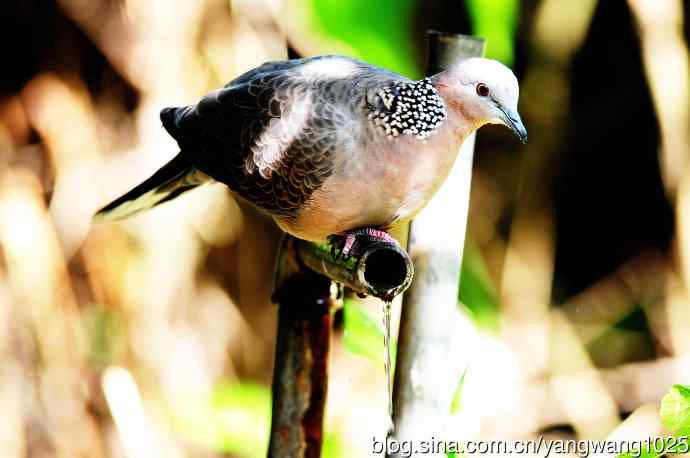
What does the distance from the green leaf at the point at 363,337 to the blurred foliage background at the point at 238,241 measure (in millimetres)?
881

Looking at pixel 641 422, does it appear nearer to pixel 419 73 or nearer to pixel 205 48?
pixel 419 73

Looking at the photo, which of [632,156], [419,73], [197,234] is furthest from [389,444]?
[632,156]

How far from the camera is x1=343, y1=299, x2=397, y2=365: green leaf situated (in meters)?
1.83

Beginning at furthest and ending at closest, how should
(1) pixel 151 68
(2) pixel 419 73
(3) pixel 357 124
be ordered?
(1) pixel 151 68, (2) pixel 419 73, (3) pixel 357 124

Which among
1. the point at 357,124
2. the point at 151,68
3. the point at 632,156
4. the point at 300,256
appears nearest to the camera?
the point at 357,124

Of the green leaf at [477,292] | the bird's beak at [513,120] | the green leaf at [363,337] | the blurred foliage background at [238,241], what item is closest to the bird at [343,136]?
the bird's beak at [513,120]

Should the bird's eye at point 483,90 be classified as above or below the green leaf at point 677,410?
above

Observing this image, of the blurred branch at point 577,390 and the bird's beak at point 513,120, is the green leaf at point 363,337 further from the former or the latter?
the blurred branch at point 577,390

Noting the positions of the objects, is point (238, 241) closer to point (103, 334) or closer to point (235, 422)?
point (103, 334)

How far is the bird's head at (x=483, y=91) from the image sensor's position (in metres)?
1.48

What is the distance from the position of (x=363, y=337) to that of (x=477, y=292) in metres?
1.14

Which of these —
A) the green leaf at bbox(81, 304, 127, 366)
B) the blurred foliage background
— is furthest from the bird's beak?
the green leaf at bbox(81, 304, 127, 366)

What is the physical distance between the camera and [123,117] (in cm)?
311

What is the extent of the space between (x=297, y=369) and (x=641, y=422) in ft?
5.29
